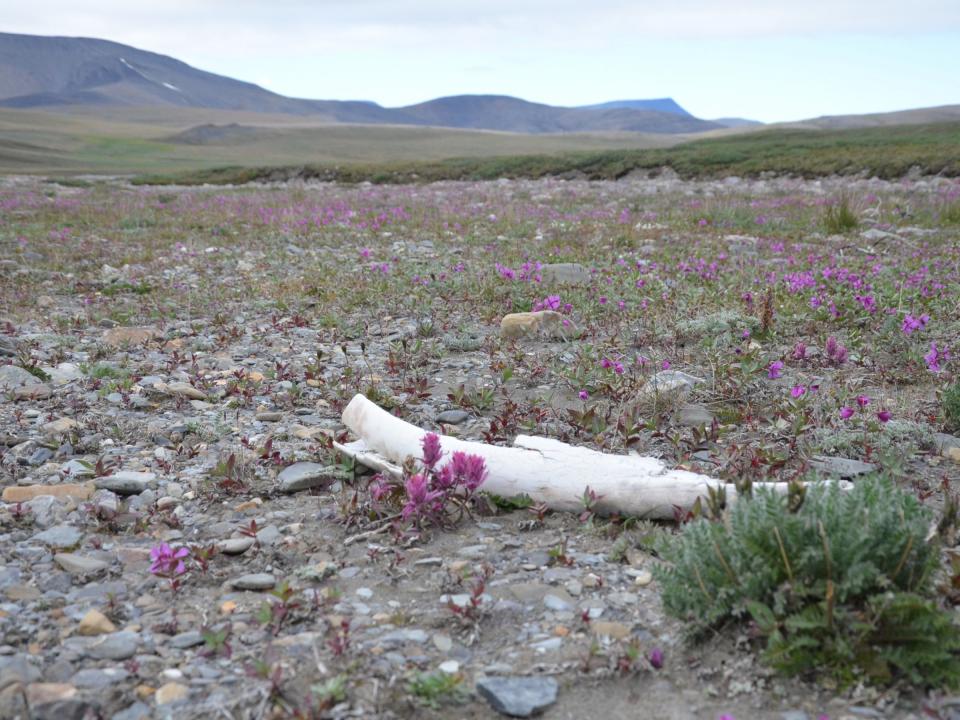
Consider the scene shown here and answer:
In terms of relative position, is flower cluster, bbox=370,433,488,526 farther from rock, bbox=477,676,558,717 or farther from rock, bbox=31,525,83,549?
rock, bbox=31,525,83,549

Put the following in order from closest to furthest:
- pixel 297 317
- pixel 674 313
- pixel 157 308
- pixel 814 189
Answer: pixel 674 313, pixel 297 317, pixel 157 308, pixel 814 189

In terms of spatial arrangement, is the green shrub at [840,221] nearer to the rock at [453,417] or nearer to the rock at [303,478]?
the rock at [453,417]

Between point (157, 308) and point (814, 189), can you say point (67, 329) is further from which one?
point (814, 189)

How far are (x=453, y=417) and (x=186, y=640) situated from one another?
10.1 feet

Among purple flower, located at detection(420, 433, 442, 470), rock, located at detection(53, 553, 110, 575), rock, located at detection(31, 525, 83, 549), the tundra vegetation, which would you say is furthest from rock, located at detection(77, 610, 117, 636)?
purple flower, located at detection(420, 433, 442, 470)

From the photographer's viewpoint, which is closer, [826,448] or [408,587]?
[408,587]

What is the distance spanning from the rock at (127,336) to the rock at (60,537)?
437cm

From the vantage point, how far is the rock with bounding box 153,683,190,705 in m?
3.13

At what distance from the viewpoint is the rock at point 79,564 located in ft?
13.5

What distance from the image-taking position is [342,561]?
4188mm

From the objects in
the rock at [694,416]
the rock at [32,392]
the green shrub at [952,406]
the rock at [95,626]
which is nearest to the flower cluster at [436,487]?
the rock at [95,626]

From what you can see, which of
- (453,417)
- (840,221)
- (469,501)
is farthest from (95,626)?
(840,221)

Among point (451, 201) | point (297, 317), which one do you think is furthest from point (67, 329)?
point (451, 201)

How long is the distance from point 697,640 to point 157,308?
29.0 feet
